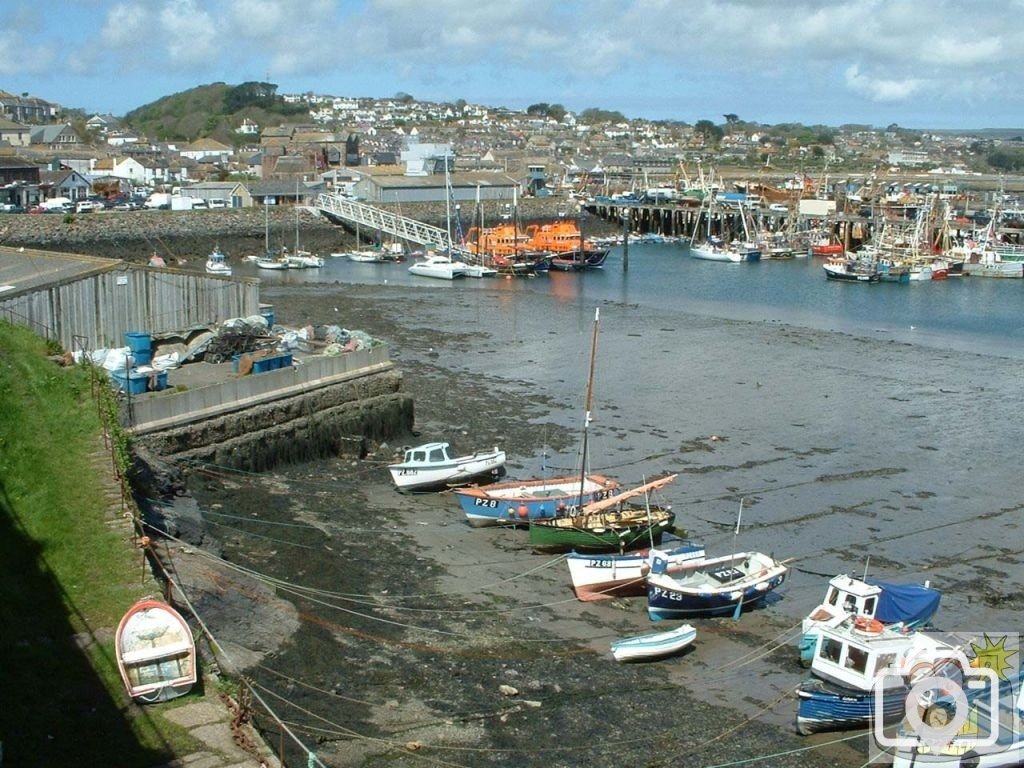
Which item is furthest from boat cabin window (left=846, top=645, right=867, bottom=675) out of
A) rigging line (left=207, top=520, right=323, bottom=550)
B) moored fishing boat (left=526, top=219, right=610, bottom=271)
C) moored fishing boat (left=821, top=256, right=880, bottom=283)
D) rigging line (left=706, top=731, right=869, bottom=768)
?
moored fishing boat (left=526, top=219, right=610, bottom=271)

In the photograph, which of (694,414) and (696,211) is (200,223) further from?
(694,414)

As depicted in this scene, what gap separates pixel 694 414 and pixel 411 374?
9.72m

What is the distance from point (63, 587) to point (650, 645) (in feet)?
26.9

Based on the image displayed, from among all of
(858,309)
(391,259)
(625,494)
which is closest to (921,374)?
(858,309)

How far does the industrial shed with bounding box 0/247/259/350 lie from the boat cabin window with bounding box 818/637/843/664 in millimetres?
17759

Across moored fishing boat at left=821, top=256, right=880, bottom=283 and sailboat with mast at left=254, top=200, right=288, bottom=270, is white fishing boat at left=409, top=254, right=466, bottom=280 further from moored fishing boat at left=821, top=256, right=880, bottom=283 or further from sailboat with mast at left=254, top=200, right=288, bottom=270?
moored fishing boat at left=821, top=256, right=880, bottom=283

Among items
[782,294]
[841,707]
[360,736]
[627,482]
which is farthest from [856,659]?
[782,294]

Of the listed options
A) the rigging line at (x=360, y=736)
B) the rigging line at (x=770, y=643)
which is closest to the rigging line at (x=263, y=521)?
the rigging line at (x=360, y=736)

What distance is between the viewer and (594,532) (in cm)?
2150

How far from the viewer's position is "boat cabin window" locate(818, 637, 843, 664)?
15859mm

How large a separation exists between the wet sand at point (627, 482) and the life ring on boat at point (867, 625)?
127 cm

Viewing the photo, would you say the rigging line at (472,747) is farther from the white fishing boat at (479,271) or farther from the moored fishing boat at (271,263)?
the moored fishing boat at (271,263)

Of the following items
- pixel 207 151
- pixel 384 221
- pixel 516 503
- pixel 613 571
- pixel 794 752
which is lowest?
pixel 794 752

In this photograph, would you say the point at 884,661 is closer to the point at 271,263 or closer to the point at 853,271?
the point at 853,271
